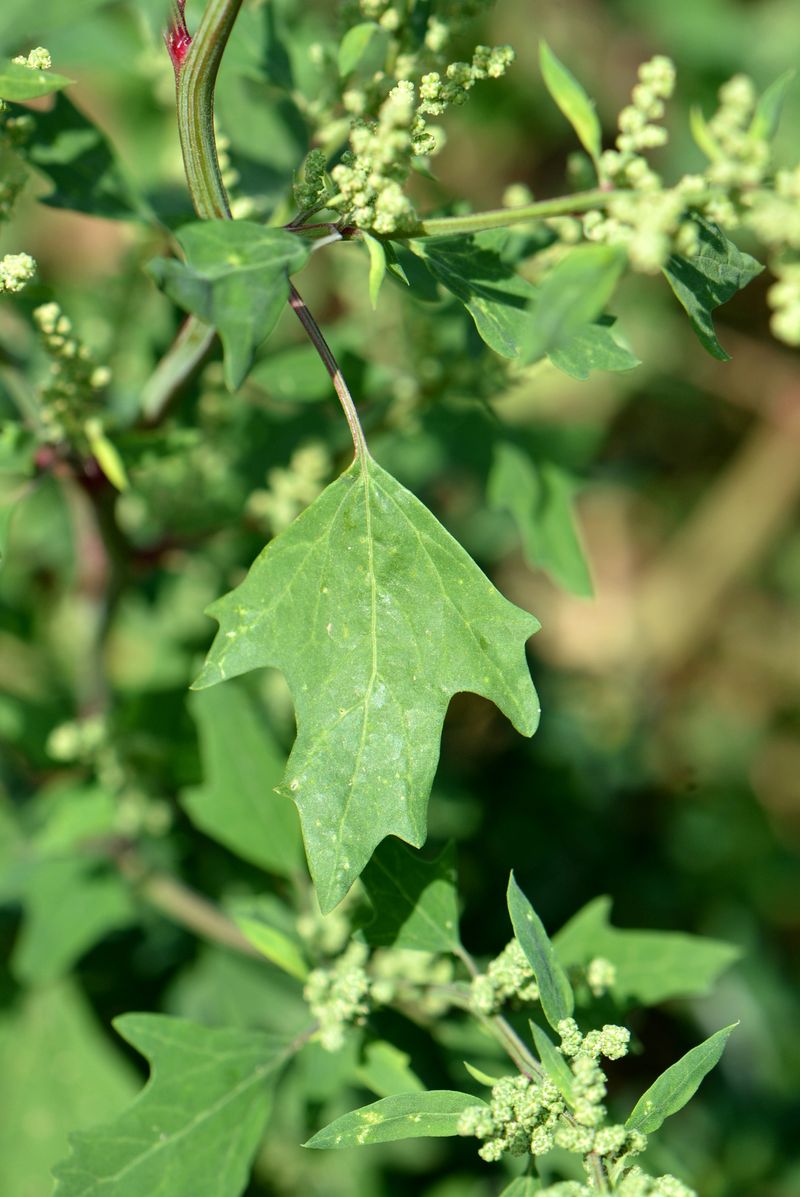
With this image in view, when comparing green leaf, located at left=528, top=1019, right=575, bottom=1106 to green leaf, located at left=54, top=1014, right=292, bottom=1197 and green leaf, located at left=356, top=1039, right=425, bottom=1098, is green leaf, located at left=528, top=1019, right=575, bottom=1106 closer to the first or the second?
green leaf, located at left=356, top=1039, right=425, bottom=1098

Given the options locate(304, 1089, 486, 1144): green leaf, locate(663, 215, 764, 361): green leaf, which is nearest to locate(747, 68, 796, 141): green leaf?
locate(663, 215, 764, 361): green leaf

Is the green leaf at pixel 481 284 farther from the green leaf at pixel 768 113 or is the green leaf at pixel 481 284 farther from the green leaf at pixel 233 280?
the green leaf at pixel 768 113

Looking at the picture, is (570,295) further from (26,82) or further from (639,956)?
(639,956)

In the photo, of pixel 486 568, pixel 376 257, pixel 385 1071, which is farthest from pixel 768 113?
pixel 486 568

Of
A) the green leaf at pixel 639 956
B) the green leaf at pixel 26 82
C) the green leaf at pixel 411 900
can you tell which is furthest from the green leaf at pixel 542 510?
the green leaf at pixel 26 82

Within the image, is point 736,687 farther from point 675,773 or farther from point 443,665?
point 443,665
